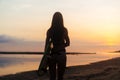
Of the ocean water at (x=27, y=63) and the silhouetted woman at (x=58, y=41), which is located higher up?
the silhouetted woman at (x=58, y=41)

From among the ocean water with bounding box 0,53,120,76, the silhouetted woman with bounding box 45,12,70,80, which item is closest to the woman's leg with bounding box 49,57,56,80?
the silhouetted woman with bounding box 45,12,70,80

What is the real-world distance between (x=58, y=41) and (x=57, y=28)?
0.94 ft

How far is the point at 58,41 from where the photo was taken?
975cm

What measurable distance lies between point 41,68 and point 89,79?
15.0ft

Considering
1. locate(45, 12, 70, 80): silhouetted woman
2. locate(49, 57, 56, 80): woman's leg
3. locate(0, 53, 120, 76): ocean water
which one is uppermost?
locate(45, 12, 70, 80): silhouetted woman

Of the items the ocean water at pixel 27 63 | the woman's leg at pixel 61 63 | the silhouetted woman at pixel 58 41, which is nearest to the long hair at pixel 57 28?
the silhouetted woman at pixel 58 41

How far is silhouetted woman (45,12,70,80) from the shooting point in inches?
Result: 382

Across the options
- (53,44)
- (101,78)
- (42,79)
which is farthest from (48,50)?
(42,79)

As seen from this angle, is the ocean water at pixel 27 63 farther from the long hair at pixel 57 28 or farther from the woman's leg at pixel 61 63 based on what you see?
the long hair at pixel 57 28

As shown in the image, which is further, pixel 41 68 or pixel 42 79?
pixel 42 79

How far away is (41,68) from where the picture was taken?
993 cm

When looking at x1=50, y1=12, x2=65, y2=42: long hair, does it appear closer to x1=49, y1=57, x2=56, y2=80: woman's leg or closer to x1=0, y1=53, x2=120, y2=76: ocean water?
x1=49, y1=57, x2=56, y2=80: woman's leg

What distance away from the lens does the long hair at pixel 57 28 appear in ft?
32.0

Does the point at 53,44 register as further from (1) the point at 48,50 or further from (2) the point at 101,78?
(2) the point at 101,78
